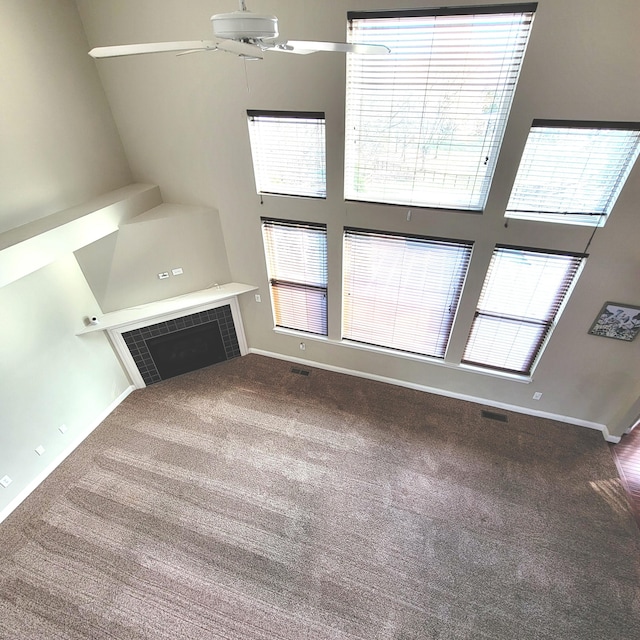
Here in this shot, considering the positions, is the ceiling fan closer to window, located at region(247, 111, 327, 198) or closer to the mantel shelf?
window, located at region(247, 111, 327, 198)

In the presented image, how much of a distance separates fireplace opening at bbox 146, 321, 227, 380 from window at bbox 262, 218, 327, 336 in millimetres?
1046

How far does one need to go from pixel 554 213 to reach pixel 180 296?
4.57 metres

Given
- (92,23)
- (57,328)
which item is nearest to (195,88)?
(92,23)

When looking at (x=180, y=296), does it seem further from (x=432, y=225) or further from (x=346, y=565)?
(x=346, y=565)

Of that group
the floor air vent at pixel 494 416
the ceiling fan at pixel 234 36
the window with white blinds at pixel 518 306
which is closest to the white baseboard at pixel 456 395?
the floor air vent at pixel 494 416

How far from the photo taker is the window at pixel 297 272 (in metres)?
4.34

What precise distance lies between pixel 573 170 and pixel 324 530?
165 inches

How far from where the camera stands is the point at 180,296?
4.80 meters

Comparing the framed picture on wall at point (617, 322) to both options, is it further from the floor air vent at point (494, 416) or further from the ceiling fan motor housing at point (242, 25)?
the ceiling fan motor housing at point (242, 25)

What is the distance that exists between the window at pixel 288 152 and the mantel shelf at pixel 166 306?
1.47 meters

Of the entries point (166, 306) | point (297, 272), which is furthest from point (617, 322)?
point (166, 306)

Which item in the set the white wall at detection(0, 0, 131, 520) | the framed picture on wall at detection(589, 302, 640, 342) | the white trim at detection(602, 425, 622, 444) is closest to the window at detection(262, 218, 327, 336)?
the white wall at detection(0, 0, 131, 520)

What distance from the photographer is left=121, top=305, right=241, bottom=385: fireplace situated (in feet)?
15.8

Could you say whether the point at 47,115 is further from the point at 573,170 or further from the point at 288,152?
the point at 573,170
